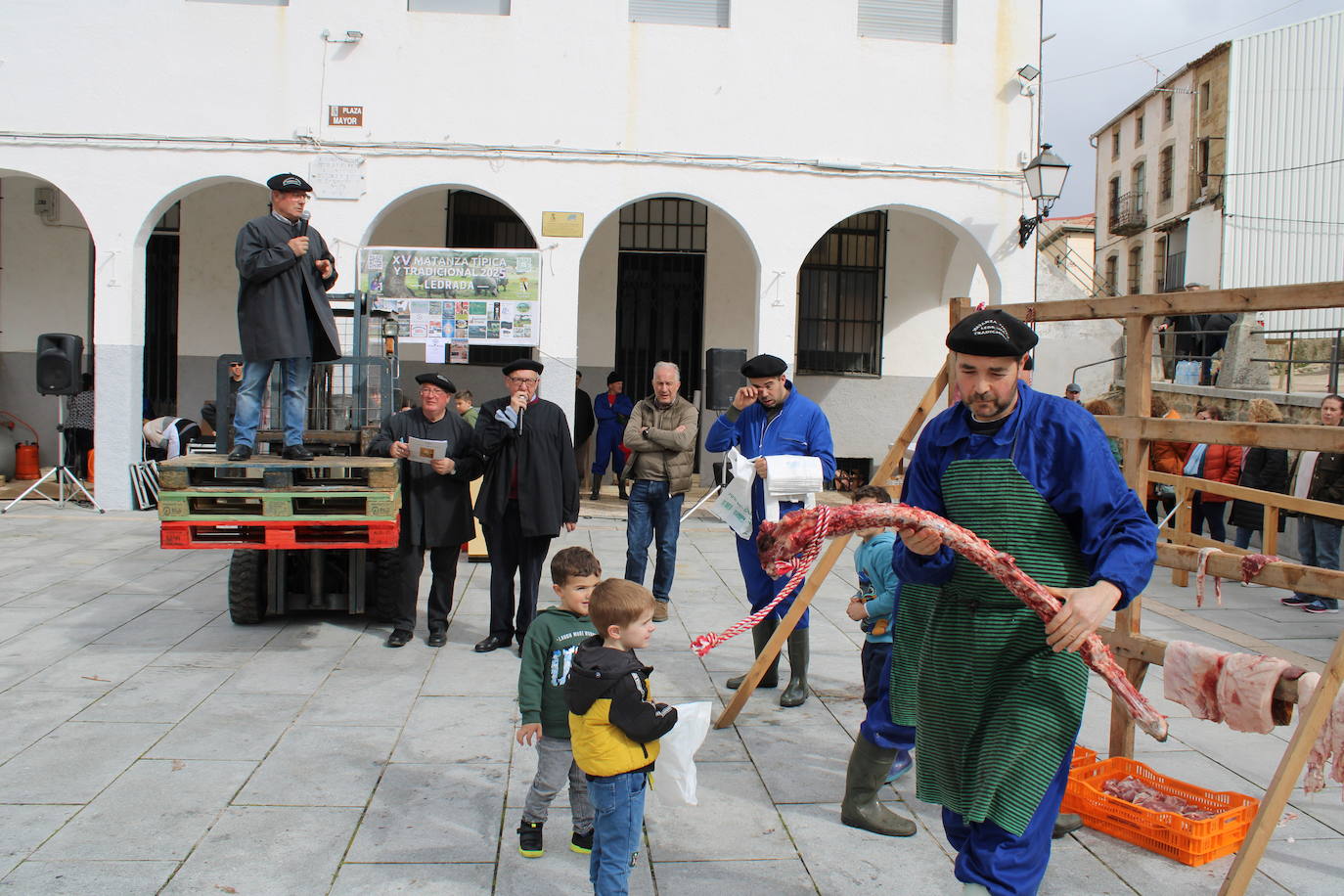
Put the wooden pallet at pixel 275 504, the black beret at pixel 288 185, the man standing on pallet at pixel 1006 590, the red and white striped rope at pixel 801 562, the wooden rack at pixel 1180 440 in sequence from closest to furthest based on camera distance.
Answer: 1. the man standing on pallet at pixel 1006 590
2. the wooden rack at pixel 1180 440
3. the red and white striped rope at pixel 801 562
4. the wooden pallet at pixel 275 504
5. the black beret at pixel 288 185

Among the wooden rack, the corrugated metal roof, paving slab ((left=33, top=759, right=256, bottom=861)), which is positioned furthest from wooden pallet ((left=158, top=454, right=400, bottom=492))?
the corrugated metal roof

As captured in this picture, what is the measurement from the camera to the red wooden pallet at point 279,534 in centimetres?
582

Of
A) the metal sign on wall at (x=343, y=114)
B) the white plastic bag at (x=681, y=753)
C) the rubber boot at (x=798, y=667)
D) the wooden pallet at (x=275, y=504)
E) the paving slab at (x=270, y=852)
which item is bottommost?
the paving slab at (x=270, y=852)

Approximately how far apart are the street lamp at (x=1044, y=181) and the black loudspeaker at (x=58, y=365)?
36.2 feet

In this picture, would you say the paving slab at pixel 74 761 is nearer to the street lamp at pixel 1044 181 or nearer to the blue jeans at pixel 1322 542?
the blue jeans at pixel 1322 542

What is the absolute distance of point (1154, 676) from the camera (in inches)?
255

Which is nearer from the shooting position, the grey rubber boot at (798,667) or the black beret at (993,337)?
the black beret at (993,337)

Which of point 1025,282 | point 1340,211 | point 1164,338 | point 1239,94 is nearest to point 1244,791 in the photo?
point 1025,282

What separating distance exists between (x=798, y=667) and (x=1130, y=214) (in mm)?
38136

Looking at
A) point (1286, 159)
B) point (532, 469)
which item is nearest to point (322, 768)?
point (532, 469)

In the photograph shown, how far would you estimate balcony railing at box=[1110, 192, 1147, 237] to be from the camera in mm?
38250

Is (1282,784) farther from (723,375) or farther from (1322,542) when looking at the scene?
(723,375)

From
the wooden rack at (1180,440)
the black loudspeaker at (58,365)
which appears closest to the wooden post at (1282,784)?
the wooden rack at (1180,440)

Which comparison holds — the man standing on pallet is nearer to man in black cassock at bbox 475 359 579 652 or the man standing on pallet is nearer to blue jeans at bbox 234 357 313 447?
man in black cassock at bbox 475 359 579 652
